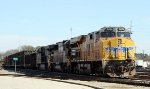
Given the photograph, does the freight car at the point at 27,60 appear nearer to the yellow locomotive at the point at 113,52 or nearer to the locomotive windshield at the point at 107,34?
the yellow locomotive at the point at 113,52

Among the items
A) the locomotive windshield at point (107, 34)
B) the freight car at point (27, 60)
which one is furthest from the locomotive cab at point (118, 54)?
the freight car at point (27, 60)

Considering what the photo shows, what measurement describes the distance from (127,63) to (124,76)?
1040mm

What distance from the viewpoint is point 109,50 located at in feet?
94.2

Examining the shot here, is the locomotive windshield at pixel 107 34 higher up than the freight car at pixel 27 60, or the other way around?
the locomotive windshield at pixel 107 34

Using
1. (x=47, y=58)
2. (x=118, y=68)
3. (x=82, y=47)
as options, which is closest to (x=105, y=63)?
(x=118, y=68)

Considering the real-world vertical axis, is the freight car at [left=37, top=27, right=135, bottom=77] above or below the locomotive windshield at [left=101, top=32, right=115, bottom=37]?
below

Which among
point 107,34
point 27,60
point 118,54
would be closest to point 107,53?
point 118,54

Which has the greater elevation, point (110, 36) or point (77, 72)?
point (110, 36)

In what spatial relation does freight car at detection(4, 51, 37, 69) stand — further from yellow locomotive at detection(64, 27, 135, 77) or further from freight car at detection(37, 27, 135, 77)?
yellow locomotive at detection(64, 27, 135, 77)

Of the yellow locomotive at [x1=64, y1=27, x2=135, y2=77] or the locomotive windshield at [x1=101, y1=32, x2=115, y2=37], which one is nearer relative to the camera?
the yellow locomotive at [x1=64, y1=27, x2=135, y2=77]

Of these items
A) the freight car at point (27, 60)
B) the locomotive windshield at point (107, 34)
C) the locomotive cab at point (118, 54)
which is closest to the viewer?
the locomotive cab at point (118, 54)

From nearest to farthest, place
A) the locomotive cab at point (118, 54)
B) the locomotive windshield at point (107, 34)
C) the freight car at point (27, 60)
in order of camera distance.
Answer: the locomotive cab at point (118, 54) → the locomotive windshield at point (107, 34) → the freight car at point (27, 60)

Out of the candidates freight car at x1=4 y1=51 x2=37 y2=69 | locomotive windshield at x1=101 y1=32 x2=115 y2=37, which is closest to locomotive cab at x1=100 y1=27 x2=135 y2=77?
locomotive windshield at x1=101 y1=32 x2=115 y2=37

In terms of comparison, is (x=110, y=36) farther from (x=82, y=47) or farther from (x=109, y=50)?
(x=82, y=47)
